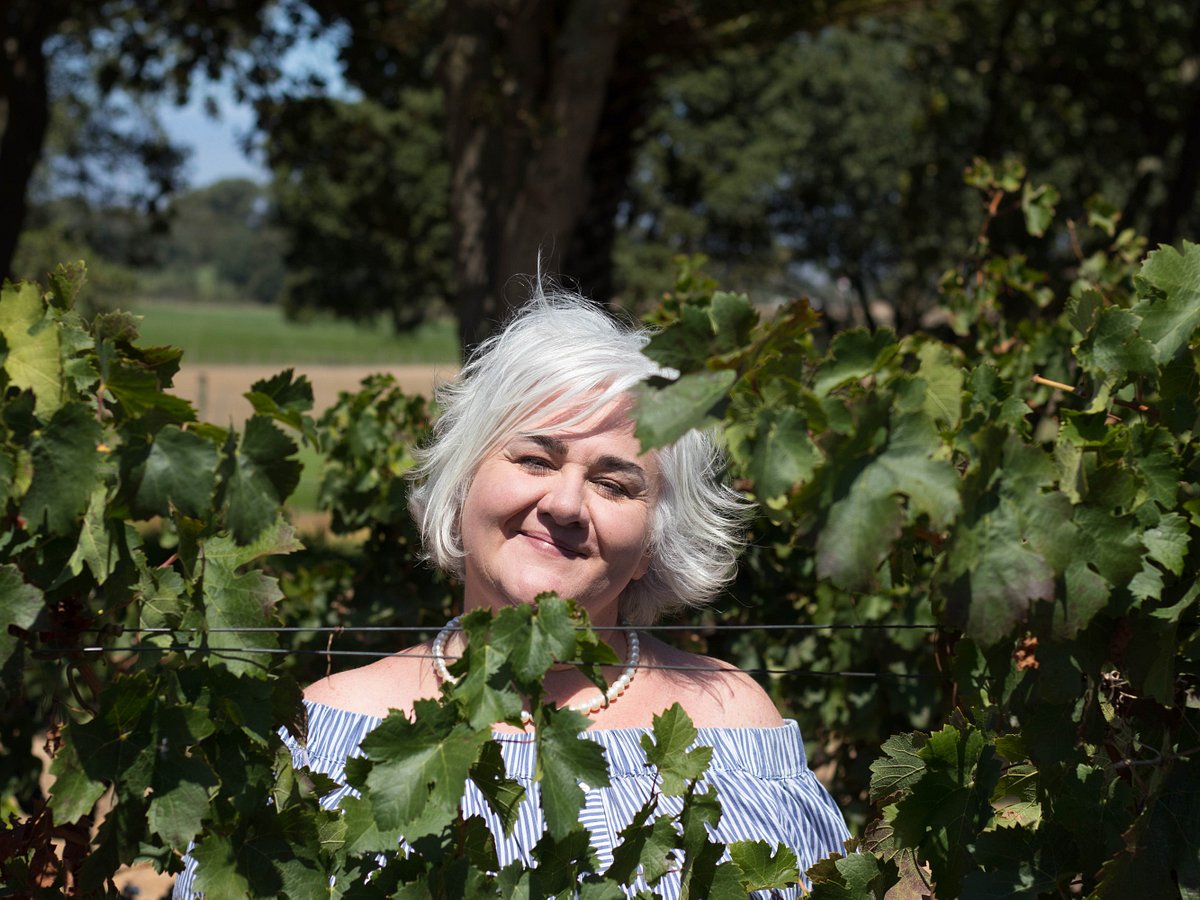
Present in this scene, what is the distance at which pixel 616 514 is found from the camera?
2156 millimetres

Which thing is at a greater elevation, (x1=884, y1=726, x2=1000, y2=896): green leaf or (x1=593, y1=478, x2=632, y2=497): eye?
(x1=593, y1=478, x2=632, y2=497): eye

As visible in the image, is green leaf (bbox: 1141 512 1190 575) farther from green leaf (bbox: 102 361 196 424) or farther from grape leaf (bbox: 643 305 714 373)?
green leaf (bbox: 102 361 196 424)

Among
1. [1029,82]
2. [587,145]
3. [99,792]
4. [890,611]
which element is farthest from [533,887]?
[1029,82]

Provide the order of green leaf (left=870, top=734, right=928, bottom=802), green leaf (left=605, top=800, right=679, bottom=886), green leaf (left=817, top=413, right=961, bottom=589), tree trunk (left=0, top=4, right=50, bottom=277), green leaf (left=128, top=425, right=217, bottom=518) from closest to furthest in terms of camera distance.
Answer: green leaf (left=817, top=413, right=961, bottom=589) < green leaf (left=128, top=425, right=217, bottom=518) < green leaf (left=605, top=800, right=679, bottom=886) < green leaf (left=870, top=734, right=928, bottom=802) < tree trunk (left=0, top=4, right=50, bottom=277)

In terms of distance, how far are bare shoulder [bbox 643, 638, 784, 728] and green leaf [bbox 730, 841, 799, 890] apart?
0.55 meters

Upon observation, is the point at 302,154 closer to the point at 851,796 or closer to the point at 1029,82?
the point at 1029,82

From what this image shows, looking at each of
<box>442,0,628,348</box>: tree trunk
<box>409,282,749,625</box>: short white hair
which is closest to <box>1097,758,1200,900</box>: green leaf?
<box>409,282,749,625</box>: short white hair

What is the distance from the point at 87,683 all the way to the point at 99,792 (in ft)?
0.57

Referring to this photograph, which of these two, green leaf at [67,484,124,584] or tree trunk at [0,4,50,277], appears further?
tree trunk at [0,4,50,277]

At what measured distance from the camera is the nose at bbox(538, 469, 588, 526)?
2100 mm

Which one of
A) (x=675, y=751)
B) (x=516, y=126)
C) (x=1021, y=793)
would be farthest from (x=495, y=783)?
(x=516, y=126)

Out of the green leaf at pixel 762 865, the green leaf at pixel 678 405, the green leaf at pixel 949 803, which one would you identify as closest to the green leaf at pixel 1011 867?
the green leaf at pixel 949 803

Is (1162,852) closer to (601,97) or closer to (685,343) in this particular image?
(685,343)

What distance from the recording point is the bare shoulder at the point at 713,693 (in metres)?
2.26
